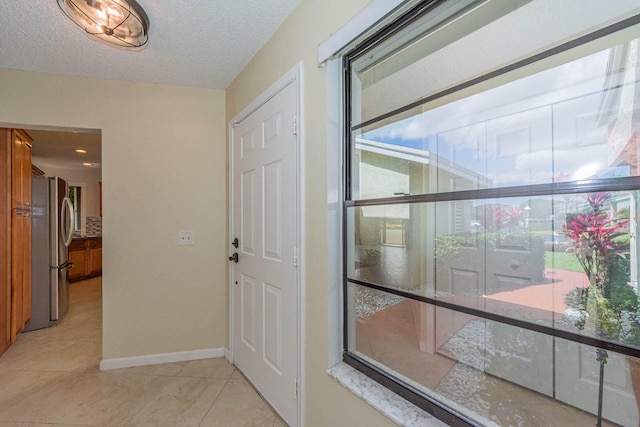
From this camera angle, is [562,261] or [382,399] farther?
[382,399]

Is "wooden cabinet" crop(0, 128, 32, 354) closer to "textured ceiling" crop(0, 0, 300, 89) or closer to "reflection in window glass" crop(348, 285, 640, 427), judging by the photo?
"textured ceiling" crop(0, 0, 300, 89)

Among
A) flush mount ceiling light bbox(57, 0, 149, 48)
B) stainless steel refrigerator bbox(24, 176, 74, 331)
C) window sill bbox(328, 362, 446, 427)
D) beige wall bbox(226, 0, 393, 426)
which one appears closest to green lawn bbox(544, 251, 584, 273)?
window sill bbox(328, 362, 446, 427)

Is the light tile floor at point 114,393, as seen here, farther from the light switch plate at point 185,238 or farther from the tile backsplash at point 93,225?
the tile backsplash at point 93,225

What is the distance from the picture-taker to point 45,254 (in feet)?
10.8

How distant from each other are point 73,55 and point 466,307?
2.80 m

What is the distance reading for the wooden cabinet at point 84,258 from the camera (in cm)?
539

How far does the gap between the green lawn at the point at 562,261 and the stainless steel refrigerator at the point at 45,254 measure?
4.47 metres

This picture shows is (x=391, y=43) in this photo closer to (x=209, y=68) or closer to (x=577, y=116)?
(x=577, y=116)

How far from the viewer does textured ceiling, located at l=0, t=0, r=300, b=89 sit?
5.16 feet

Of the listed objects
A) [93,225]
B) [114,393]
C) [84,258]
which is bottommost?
[114,393]

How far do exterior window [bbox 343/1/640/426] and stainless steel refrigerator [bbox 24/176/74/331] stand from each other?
3.76m

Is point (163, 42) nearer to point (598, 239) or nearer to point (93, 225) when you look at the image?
point (598, 239)

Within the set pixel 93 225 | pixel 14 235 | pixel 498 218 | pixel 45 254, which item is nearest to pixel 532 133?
pixel 498 218

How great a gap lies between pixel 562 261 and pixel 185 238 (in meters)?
2.54
